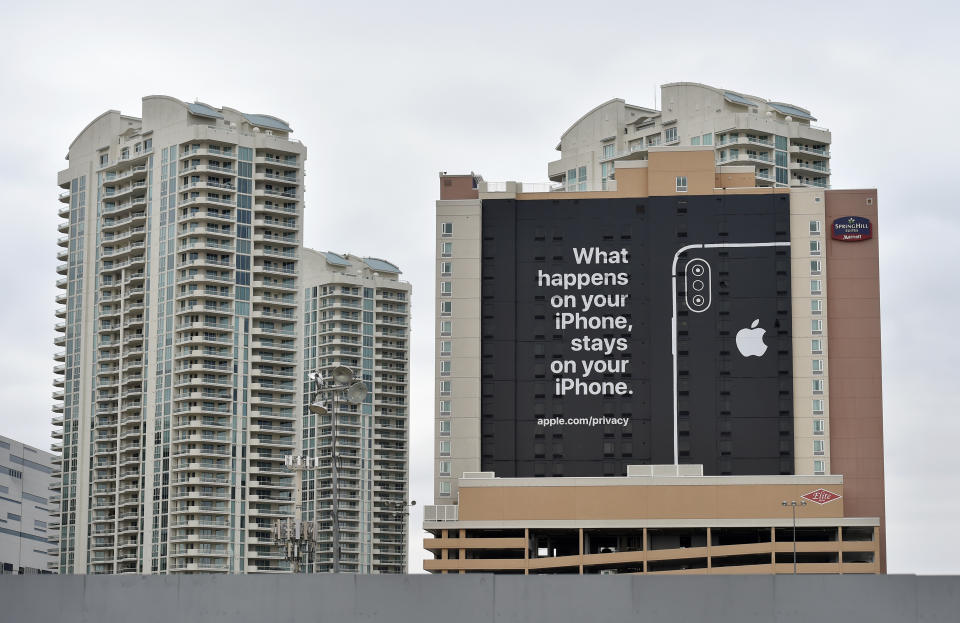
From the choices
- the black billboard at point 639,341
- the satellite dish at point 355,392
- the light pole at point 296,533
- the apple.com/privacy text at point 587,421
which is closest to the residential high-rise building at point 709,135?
the black billboard at point 639,341

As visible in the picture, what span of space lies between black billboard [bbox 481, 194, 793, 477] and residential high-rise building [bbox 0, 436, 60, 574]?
76.2m

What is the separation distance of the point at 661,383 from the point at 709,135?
45824 millimetres

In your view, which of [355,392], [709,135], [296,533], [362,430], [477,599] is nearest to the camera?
[477,599]

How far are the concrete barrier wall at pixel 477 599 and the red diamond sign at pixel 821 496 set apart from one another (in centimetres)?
9893

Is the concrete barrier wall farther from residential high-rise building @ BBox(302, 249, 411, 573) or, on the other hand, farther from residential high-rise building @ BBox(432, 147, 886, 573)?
residential high-rise building @ BBox(302, 249, 411, 573)

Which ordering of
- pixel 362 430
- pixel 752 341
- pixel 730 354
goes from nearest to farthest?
pixel 730 354 < pixel 752 341 < pixel 362 430

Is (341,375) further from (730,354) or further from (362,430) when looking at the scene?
(362,430)

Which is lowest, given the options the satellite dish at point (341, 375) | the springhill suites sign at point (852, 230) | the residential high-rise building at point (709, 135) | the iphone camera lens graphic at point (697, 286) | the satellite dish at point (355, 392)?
the satellite dish at point (355, 392)

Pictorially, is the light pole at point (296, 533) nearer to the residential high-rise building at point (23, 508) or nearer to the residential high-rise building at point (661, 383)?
the residential high-rise building at point (661, 383)

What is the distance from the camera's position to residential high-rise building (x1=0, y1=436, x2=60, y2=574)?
594ft

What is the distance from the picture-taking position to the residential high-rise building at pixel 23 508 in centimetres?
18112

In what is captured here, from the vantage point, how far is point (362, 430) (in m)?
195

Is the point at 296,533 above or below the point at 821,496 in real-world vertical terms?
below

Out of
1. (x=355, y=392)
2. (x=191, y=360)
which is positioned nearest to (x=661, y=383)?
(x=191, y=360)
